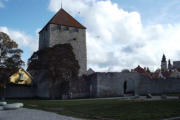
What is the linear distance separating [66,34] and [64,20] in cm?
289

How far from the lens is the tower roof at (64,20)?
125ft

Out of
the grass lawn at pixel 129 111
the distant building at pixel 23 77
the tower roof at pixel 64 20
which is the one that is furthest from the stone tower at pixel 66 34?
the grass lawn at pixel 129 111

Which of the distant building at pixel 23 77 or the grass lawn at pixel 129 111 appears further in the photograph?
the distant building at pixel 23 77

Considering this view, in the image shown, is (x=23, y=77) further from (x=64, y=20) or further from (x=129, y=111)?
(x=129, y=111)

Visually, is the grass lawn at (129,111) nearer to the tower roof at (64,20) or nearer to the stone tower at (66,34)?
the stone tower at (66,34)

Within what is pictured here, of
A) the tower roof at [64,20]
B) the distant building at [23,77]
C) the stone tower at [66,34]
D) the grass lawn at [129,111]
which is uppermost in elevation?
the tower roof at [64,20]

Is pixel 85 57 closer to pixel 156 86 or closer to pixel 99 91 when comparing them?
pixel 99 91

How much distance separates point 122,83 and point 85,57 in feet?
31.7

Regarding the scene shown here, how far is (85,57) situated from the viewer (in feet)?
128

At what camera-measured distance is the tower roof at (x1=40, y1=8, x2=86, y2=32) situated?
125ft

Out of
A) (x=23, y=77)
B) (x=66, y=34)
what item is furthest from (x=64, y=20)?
(x=23, y=77)

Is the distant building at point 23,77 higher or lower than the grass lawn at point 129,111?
higher

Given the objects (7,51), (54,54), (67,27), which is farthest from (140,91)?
(7,51)

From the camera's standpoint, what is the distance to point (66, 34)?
3806 cm
